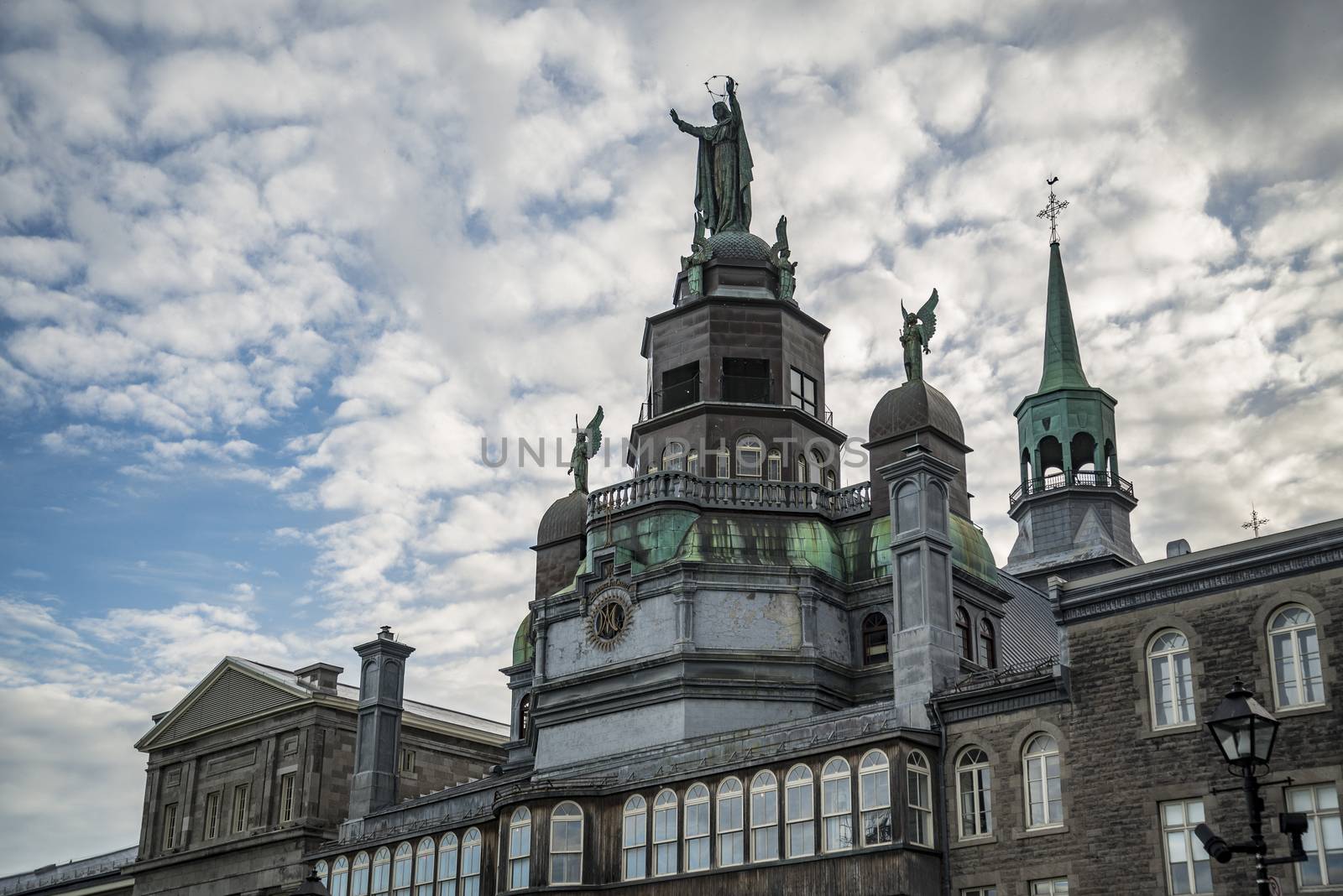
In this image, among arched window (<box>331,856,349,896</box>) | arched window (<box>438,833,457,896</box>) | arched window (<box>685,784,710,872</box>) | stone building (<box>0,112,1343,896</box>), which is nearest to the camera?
stone building (<box>0,112,1343,896</box>)

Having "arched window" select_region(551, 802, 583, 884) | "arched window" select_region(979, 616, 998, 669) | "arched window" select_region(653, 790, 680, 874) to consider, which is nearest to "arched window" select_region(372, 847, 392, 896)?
"arched window" select_region(551, 802, 583, 884)

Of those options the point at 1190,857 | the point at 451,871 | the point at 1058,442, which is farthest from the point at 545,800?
the point at 1058,442

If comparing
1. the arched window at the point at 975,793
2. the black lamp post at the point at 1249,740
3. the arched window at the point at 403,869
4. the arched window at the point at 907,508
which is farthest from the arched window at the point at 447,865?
the black lamp post at the point at 1249,740

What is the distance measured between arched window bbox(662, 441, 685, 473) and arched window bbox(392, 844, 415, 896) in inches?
626

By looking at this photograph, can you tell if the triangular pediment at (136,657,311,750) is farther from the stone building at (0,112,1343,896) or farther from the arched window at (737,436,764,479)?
the arched window at (737,436,764,479)

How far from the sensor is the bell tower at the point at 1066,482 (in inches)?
3162

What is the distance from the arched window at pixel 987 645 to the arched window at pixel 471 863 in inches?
685

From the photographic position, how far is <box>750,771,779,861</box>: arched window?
134 ft

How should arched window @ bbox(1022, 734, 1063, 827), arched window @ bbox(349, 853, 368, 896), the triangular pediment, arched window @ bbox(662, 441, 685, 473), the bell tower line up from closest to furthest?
arched window @ bbox(1022, 734, 1063, 827)
arched window @ bbox(349, 853, 368, 896)
arched window @ bbox(662, 441, 685, 473)
the triangular pediment
the bell tower

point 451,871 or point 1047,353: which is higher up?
point 1047,353

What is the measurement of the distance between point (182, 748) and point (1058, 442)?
152 feet

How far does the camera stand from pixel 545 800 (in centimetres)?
4578

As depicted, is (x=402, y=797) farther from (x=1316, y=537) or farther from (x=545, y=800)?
(x=1316, y=537)

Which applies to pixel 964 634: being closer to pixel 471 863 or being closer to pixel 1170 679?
pixel 1170 679
